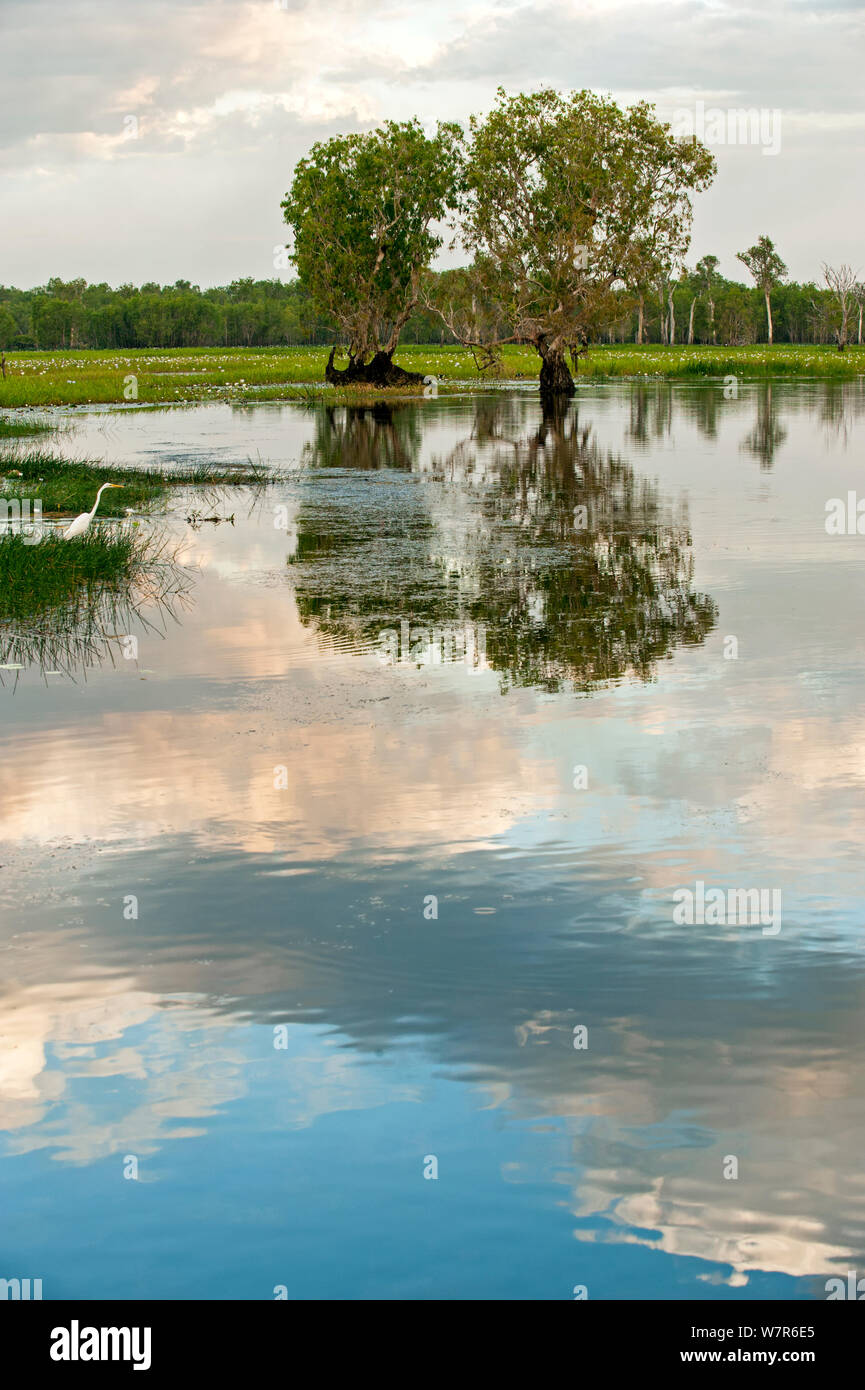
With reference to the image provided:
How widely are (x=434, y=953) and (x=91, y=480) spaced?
18328 mm

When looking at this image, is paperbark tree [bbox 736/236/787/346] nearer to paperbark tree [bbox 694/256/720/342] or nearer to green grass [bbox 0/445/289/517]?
paperbark tree [bbox 694/256/720/342]

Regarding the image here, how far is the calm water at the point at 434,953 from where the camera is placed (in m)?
4.41

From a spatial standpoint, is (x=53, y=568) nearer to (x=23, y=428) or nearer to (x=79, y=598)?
(x=79, y=598)

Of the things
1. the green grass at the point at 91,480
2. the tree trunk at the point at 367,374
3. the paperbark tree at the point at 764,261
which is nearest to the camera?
the green grass at the point at 91,480

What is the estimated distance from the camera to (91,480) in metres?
22.8

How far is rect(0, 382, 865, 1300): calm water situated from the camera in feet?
14.5

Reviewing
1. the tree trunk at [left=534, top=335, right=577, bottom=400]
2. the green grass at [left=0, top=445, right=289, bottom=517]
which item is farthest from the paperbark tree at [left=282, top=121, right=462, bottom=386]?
the green grass at [left=0, top=445, right=289, bottom=517]

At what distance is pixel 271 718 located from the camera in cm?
970

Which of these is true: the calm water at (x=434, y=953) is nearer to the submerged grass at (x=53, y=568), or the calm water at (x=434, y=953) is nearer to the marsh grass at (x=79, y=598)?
the marsh grass at (x=79, y=598)

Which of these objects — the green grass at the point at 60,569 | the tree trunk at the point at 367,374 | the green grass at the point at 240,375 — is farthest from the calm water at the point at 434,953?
the tree trunk at the point at 367,374

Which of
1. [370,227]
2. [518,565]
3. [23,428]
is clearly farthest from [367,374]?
[518,565]

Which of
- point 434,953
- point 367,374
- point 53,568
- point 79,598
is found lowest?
point 434,953

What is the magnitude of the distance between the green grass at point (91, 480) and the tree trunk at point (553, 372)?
105ft

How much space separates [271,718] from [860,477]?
705 inches
